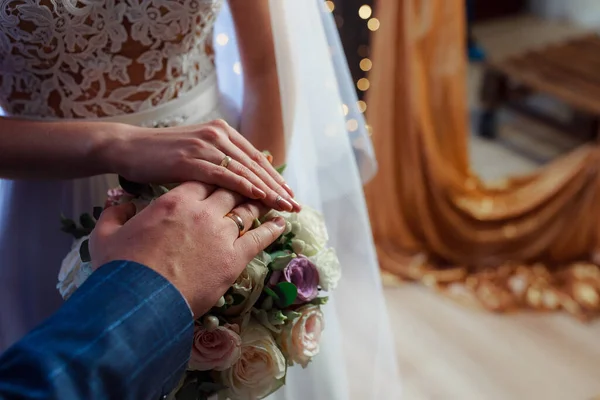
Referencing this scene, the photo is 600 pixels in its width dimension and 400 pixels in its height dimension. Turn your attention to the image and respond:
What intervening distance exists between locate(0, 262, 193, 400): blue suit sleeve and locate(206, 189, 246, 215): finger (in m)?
0.12

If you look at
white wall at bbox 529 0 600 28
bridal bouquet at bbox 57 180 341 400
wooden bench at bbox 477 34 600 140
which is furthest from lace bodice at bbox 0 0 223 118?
white wall at bbox 529 0 600 28

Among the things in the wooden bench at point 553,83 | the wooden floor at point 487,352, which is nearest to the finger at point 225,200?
the wooden floor at point 487,352

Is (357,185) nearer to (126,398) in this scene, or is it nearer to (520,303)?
(126,398)

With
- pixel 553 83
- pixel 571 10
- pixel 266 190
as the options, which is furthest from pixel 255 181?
pixel 571 10

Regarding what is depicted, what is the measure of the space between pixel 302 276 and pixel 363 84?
160 cm

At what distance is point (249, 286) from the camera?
0.65 meters

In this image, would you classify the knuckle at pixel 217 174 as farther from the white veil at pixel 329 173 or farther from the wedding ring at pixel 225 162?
the white veil at pixel 329 173

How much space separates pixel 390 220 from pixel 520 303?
511mm

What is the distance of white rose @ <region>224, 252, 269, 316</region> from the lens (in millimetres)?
644

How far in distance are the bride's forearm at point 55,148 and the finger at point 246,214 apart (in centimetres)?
21

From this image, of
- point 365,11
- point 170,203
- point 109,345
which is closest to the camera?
point 109,345

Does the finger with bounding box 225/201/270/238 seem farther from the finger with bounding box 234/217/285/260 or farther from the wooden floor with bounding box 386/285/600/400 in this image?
the wooden floor with bounding box 386/285/600/400

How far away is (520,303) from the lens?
6.75 feet

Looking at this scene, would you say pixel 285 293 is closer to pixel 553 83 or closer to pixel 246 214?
pixel 246 214
